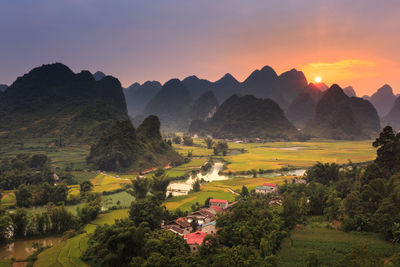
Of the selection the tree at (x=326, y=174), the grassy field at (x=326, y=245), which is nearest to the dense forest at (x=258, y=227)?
the grassy field at (x=326, y=245)

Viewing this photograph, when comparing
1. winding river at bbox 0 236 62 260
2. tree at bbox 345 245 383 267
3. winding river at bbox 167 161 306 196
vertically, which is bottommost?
winding river at bbox 0 236 62 260

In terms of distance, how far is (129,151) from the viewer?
1725 inches

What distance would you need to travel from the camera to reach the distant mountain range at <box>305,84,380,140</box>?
311ft

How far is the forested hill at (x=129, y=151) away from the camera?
42.6 metres

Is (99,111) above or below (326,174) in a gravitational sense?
above

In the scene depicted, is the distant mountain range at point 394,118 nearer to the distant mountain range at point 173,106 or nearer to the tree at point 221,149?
the distant mountain range at point 173,106

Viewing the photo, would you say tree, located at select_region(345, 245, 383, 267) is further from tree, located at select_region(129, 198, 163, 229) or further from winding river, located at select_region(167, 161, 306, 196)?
winding river, located at select_region(167, 161, 306, 196)

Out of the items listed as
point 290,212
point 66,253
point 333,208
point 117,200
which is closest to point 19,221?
point 66,253

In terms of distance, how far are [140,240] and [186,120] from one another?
14513 cm

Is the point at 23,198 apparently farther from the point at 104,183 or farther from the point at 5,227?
the point at 104,183

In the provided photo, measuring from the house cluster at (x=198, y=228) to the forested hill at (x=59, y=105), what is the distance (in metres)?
45.5

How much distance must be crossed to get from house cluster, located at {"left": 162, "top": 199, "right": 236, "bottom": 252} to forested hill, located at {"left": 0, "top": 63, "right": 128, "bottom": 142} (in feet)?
149

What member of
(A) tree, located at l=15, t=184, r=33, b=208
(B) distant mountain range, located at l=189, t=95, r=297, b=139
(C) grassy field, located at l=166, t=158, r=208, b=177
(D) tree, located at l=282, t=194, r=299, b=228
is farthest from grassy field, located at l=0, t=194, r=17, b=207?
(B) distant mountain range, located at l=189, t=95, r=297, b=139

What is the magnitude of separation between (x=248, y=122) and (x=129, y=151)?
66.6 metres
